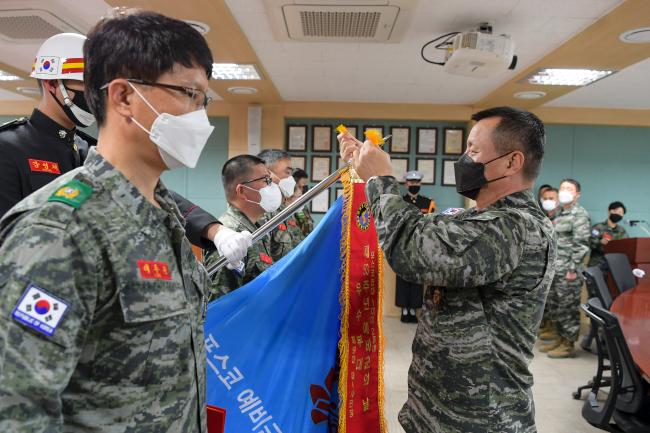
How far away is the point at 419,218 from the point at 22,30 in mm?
3962

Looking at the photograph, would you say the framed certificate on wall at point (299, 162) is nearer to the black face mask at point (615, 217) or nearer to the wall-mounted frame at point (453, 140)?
the wall-mounted frame at point (453, 140)

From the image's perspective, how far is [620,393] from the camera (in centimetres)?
199

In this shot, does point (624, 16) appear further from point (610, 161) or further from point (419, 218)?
point (610, 161)

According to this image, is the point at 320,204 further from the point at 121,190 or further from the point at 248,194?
the point at 121,190

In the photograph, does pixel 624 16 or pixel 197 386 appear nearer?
pixel 197 386

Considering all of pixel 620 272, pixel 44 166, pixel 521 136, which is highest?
pixel 521 136

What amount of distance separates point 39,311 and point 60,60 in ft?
3.34

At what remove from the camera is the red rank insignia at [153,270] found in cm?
66

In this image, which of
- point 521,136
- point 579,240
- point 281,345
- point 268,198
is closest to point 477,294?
point 521,136

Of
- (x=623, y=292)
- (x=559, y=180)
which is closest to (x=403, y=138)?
(x=559, y=180)

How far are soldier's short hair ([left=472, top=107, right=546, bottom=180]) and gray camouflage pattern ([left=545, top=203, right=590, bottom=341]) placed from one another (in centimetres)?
351

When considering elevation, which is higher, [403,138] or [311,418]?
[403,138]

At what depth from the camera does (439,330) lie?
3.99 ft

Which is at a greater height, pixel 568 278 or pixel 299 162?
pixel 299 162
